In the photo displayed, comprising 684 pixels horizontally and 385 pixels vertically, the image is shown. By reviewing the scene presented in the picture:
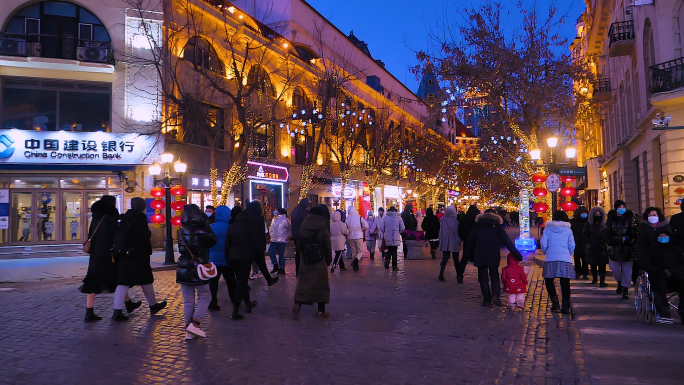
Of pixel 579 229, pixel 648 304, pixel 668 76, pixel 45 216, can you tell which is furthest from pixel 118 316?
pixel 668 76

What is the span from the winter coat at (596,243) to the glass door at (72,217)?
784 inches

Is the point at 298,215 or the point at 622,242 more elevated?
the point at 298,215

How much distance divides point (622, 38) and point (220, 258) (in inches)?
780

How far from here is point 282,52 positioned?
1246 inches

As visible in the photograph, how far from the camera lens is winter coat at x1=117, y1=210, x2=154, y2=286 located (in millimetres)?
8117

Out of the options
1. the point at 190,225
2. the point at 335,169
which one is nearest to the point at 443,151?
the point at 335,169

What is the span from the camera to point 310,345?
660 centimetres

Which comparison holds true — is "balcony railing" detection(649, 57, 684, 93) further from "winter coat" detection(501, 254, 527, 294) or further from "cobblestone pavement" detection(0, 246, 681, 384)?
"winter coat" detection(501, 254, 527, 294)

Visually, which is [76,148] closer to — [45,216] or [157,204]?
[45,216]

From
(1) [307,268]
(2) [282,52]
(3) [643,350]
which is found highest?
(2) [282,52]

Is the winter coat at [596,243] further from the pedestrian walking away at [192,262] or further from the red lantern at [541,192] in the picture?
the red lantern at [541,192]

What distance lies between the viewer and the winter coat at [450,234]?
13102 mm

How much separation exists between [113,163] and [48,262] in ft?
17.3

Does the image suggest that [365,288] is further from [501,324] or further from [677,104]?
[677,104]
